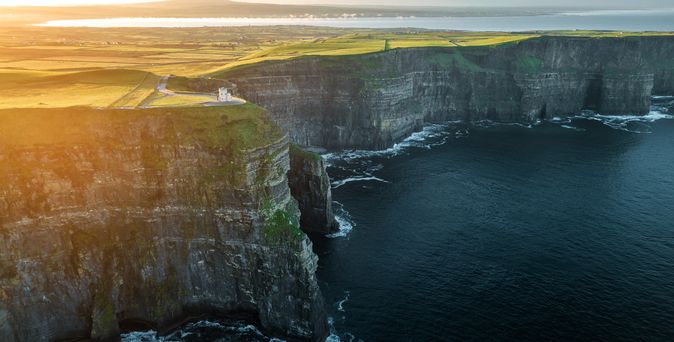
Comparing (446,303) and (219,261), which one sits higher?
(219,261)

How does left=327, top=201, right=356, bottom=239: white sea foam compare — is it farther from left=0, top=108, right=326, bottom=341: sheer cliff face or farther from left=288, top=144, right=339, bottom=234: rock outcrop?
left=0, top=108, right=326, bottom=341: sheer cliff face

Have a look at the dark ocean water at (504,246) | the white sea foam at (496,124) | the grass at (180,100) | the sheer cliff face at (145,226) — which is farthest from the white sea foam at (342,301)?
the white sea foam at (496,124)

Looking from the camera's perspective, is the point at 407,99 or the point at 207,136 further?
the point at 407,99

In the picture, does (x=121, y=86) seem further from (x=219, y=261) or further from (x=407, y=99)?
(x=407, y=99)

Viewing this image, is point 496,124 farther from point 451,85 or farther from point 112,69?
point 112,69

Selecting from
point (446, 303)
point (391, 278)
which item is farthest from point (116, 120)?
point (446, 303)

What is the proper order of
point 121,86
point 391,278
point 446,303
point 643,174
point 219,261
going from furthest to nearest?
point 643,174, point 121,86, point 391,278, point 446,303, point 219,261

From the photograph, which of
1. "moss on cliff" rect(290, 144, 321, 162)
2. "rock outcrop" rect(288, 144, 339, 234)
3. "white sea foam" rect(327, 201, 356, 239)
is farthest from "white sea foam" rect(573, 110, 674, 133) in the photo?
"moss on cliff" rect(290, 144, 321, 162)
